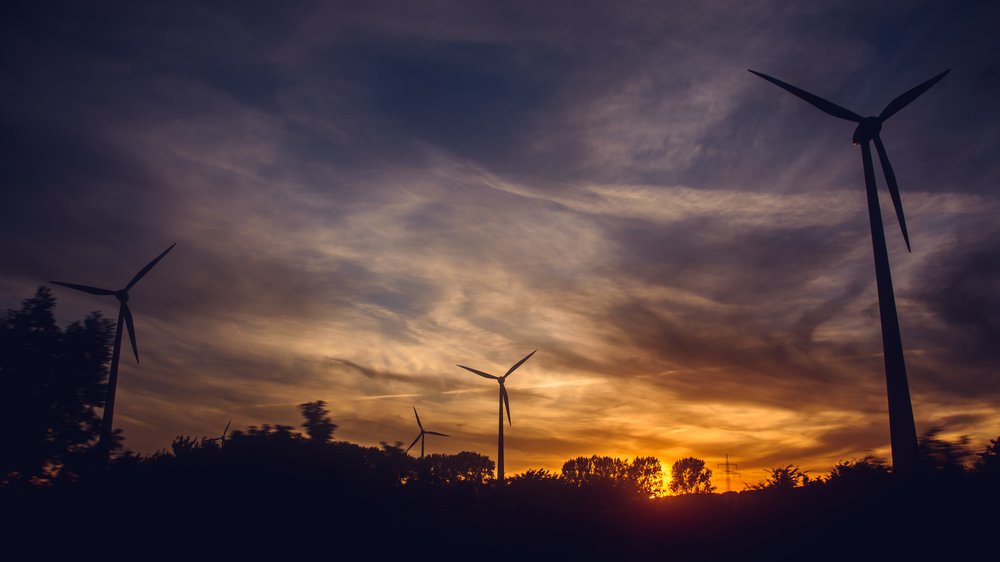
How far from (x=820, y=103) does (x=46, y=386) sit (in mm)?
101430

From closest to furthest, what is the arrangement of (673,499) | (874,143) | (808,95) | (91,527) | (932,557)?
(932,557) → (91,527) → (673,499) → (874,143) → (808,95)

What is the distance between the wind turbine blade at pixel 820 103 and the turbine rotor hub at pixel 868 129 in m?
1.14

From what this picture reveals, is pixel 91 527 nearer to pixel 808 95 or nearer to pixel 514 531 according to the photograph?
pixel 514 531

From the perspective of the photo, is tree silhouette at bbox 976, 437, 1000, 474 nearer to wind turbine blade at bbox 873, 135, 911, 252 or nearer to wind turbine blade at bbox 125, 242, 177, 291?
wind turbine blade at bbox 873, 135, 911, 252

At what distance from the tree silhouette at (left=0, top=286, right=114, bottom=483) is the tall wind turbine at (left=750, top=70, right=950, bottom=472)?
87810 mm

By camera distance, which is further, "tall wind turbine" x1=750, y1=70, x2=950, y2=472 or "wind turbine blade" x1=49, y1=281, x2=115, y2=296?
"wind turbine blade" x1=49, y1=281, x2=115, y2=296

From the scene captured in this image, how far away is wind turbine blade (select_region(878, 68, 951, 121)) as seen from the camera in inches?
2158

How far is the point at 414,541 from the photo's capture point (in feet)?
101

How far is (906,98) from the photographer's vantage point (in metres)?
55.4

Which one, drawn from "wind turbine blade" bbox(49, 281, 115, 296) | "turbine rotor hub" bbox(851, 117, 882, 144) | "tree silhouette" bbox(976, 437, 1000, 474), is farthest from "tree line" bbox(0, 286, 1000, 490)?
"turbine rotor hub" bbox(851, 117, 882, 144)

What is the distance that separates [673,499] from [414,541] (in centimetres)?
1451

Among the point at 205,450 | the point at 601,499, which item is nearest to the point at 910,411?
the point at 601,499

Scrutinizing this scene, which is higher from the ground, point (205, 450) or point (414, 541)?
point (205, 450)

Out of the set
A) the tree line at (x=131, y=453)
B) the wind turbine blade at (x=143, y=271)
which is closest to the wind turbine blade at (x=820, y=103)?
the tree line at (x=131, y=453)
